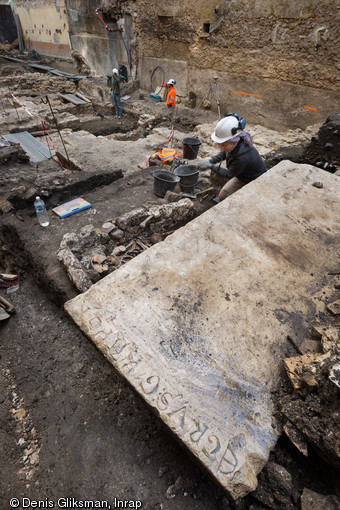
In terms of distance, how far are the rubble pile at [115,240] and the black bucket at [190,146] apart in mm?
2114

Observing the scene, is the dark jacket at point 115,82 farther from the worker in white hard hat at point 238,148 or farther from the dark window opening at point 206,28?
the worker in white hard hat at point 238,148

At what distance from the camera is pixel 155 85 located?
451 inches

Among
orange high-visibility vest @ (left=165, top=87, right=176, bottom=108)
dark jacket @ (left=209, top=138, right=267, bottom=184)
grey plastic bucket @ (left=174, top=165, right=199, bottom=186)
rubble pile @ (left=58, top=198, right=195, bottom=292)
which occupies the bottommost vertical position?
rubble pile @ (left=58, top=198, right=195, bottom=292)

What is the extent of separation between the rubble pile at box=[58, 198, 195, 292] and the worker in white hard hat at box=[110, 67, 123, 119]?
8280 mm

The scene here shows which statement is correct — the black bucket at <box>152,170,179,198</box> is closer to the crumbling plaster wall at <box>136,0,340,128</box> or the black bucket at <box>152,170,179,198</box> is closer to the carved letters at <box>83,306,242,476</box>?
the carved letters at <box>83,306,242,476</box>

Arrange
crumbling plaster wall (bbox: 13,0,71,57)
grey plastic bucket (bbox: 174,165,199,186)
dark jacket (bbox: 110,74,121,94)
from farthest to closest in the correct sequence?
crumbling plaster wall (bbox: 13,0,71,57) < dark jacket (bbox: 110,74,121,94) < grey plastic bucket (bbox: 174,165,199,186)

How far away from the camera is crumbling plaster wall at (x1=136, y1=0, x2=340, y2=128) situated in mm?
6664

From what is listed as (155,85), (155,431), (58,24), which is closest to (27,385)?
(155,431)

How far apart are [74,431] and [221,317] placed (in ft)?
5.24

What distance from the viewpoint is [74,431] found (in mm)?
2242

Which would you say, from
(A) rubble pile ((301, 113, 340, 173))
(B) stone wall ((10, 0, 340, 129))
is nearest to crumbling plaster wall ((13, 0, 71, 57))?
(B) stone wall ((10, 0, 340, 129))

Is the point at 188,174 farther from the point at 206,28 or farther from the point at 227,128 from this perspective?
the point at 206,28

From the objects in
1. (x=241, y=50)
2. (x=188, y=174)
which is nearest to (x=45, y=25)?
(x=241, y=50)

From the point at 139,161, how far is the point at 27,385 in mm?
5561
